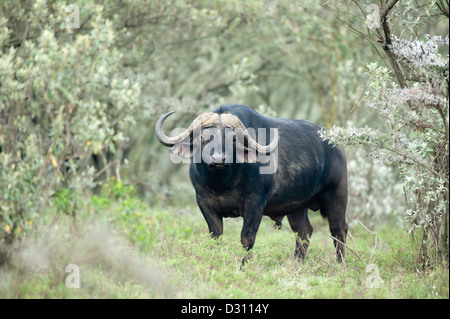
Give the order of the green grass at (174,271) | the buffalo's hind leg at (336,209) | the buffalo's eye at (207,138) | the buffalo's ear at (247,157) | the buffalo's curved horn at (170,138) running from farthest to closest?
the buffalo's hind leg at (336,209)
the buffalo's curved horn at (170,138)
the buffalo's ear at (247,157)
the buffalo's eye at (207,138)
the green grass at (174,271)

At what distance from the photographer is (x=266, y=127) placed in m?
7.78

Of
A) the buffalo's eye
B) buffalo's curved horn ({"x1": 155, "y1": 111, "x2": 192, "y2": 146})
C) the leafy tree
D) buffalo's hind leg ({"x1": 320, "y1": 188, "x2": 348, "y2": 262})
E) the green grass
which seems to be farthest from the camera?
buffalo's hind leg ({"x1": 320, "y1": 188, "x2": 348, "y2": 262})

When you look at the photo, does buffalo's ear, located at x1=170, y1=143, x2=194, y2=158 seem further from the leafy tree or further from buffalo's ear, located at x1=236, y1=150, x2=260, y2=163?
the leafy tree

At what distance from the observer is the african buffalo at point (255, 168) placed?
7.06 m

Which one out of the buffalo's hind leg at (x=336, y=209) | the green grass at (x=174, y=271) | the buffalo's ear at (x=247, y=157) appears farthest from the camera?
the buffalo's hind leg at (x=336, y=209)

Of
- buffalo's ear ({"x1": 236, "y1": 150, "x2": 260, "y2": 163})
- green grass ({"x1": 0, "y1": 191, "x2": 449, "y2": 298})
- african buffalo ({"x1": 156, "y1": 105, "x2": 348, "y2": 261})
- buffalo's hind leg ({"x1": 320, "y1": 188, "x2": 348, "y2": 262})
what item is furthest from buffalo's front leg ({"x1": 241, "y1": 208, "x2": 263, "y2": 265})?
buffalo's hind leg ({"x1": 320, "y1": 188, "x2": 348, "y2": 262})

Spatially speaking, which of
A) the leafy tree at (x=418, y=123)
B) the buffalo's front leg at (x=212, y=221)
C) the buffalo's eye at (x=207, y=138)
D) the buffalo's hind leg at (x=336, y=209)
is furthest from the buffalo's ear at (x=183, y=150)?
the buffalo's hind leg at (x=336, y=209)

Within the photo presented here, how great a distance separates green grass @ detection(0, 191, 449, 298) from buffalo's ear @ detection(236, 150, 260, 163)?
1052 millimetres

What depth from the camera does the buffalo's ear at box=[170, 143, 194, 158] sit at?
23.9ft

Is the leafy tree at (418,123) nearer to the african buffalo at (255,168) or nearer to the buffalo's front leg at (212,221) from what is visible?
the african buffalo at (255,168)

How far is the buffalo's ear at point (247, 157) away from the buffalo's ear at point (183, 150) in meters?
0.64

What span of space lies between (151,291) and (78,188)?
137cm

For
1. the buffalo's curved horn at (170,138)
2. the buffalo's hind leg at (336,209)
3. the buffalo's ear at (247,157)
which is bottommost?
the buffalo's hind leg at (336,209)
